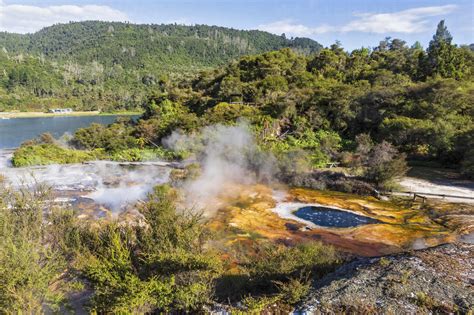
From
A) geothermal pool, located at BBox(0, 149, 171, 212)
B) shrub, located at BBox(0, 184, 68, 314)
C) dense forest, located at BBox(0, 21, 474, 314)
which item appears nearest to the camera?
shrub, located at BBox(0, 184, 68, 314)

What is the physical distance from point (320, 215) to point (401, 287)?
8562mm

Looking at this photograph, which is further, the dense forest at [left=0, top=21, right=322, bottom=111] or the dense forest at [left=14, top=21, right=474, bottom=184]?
the dense forest at [left=0, top=21, right=322, bottom=111]

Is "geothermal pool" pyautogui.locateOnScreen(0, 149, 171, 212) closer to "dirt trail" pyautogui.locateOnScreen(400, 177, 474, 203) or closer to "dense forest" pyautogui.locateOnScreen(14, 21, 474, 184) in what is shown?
"dense forest" pyautogui.locateOnScreen(14, 21, 474, 184)

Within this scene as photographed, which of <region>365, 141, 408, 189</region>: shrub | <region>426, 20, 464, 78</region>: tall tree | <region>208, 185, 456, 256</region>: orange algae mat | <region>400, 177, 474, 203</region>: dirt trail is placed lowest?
<region>208, 185, 456, 256</region>: orange algae mat

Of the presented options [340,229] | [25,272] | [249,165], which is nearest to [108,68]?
[249,165]

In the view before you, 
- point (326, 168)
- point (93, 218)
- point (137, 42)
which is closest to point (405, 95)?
point (326, 168)

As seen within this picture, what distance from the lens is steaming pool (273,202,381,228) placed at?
1509cm

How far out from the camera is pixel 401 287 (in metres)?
7.51

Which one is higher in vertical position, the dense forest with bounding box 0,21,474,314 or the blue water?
the dense forest with bounding box 0,21,474,314

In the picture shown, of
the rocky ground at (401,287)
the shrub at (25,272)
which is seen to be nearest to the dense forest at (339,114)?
the rocky ground at (401,287)

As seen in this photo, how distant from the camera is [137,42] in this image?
174500 mm

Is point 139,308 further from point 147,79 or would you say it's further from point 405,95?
point 147,79

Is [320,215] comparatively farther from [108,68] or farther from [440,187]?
[108,68]

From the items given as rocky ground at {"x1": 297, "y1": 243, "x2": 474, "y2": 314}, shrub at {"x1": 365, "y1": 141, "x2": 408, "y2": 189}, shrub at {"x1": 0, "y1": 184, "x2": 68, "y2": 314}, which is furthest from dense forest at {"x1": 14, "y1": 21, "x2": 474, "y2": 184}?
shrub at {"x1": 0, "y1": 184, "x2": 68, "y2": 314}
